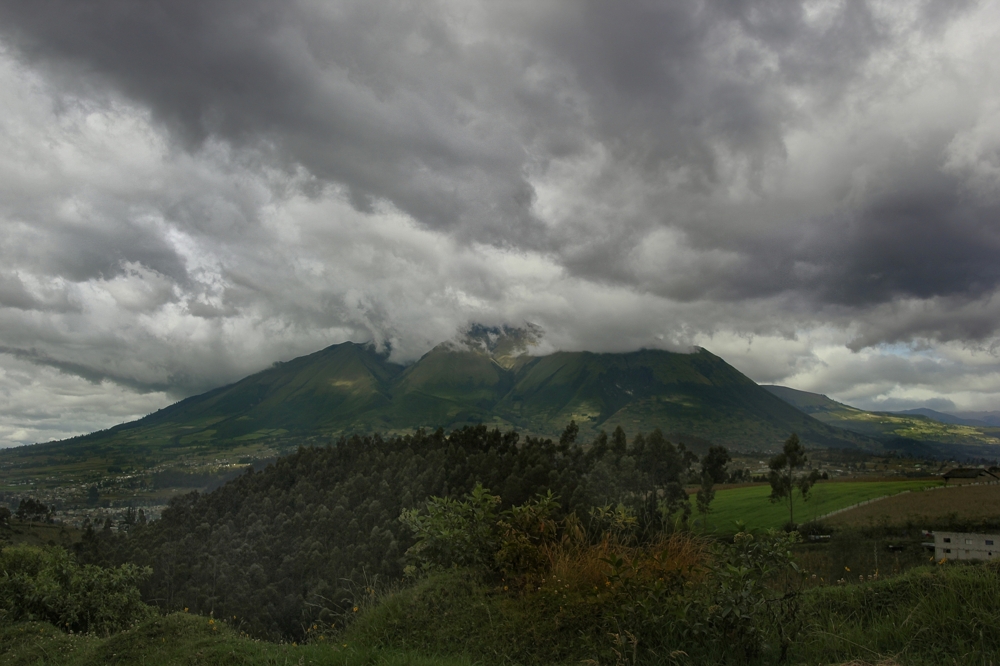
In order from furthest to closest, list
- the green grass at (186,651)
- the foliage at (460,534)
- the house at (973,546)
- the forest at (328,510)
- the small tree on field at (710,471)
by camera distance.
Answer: the small tree on field at (710,471) → the forest at (328,510) → the house at (973,546) → the foliage at (460,534) → the green grass at (186,651)

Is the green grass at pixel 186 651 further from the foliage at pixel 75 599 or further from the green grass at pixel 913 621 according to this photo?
the green grass at pixel 913 621

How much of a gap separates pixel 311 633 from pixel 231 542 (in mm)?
41746

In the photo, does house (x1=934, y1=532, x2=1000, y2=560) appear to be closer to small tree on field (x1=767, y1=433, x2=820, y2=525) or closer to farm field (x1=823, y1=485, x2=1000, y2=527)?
farm field (x1=823, y1=485, x2=1000, y2=527)

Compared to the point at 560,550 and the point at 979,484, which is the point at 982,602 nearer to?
the point at 560,550

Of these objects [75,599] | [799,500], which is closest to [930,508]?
[799,500]

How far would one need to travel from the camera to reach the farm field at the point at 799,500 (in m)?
59.8

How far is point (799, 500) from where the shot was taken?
2704 inches

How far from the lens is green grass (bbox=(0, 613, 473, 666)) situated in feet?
19.1

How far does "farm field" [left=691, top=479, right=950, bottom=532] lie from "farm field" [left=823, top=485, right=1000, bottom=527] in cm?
260

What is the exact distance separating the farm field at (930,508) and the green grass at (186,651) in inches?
2268

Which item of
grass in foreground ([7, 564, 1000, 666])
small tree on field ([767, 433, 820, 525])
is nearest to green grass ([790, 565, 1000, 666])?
grass in foreground ([7, 564, 1000, 666])

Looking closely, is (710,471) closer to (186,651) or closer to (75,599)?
(75,599)

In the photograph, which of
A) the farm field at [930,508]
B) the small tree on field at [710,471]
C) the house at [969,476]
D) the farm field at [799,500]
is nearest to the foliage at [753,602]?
the small tree on field at [710,471]

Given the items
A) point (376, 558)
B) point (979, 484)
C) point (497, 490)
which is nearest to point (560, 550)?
point (497, 490)
